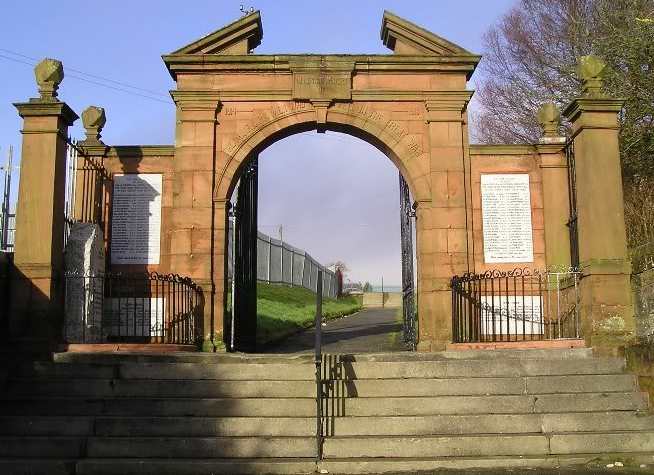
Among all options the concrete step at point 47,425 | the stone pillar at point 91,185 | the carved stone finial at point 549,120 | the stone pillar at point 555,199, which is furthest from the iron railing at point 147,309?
the carved stone finial at point 549,120

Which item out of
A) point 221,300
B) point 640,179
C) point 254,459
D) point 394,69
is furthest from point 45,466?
point 640,179

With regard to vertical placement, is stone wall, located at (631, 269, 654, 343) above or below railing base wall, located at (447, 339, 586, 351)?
above

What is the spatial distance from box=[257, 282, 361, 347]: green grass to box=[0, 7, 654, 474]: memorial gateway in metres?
4.47

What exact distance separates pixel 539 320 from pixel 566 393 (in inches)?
132

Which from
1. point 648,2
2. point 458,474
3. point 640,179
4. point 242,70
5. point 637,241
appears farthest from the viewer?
point 648,2

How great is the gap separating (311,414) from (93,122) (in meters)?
7.45

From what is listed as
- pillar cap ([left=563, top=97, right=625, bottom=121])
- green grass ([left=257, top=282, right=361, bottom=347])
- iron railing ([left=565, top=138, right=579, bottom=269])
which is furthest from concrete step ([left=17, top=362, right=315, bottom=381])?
green grass ([left=257, top=282, right=361, bottom=347])

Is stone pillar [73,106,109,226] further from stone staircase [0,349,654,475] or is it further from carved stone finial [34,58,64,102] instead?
stone staircase [0,349,654,475]

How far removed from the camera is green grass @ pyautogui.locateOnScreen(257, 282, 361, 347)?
18219mm

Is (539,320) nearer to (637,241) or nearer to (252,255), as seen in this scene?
(637,241)

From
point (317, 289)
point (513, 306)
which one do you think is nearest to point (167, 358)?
point (317, 289)

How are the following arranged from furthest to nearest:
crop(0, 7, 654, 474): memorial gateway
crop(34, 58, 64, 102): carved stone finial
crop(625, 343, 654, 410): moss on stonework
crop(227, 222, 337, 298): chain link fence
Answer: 1. crop(227, 222, 337, 298): chain link fence
2. crop(34, 58, 64, 102): carved stone finial
3. crop(625, 343, 654, 410): moss on stonework
4. crop(0, 7, 654, 474): memorial gateway

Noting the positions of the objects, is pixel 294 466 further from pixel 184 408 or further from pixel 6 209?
pixel 6 209

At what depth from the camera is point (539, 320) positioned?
1184cm
